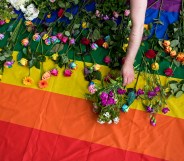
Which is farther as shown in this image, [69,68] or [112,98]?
[69,68]

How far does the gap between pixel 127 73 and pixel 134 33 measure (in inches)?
8.4

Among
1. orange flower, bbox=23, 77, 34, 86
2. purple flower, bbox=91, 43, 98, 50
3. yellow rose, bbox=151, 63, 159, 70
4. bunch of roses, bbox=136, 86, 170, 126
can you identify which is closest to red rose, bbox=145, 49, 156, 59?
yellow rose, bbox=151, 63, 159, 70

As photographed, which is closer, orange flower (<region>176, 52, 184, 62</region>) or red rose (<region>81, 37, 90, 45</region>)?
orange flower (<region>176, 52, 184, 62</region>)

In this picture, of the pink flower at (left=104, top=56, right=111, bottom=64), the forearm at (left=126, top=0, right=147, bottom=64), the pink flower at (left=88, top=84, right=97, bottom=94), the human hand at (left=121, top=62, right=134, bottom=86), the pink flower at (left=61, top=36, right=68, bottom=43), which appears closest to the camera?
the forearm at (left=126, top=0, right=147, bottom=64)

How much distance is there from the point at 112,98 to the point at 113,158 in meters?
0.30

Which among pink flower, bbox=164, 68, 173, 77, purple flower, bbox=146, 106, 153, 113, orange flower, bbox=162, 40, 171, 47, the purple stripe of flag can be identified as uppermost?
the purple stripe of flag

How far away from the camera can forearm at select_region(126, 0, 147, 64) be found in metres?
1.33

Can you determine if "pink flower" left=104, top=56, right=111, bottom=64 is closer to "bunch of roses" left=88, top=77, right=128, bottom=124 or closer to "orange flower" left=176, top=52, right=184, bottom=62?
"bunch of roses" left=88, top=77, right=128, bottom=124

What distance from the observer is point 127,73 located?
150 centimetres

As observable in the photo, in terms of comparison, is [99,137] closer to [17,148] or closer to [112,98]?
[112,98]

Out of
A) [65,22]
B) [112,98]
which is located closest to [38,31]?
[65,22]

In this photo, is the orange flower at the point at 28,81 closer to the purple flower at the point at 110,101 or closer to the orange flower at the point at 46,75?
the orange flower at the point at 46,75

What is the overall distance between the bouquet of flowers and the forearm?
171 mm

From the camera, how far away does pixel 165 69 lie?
5.46ft
